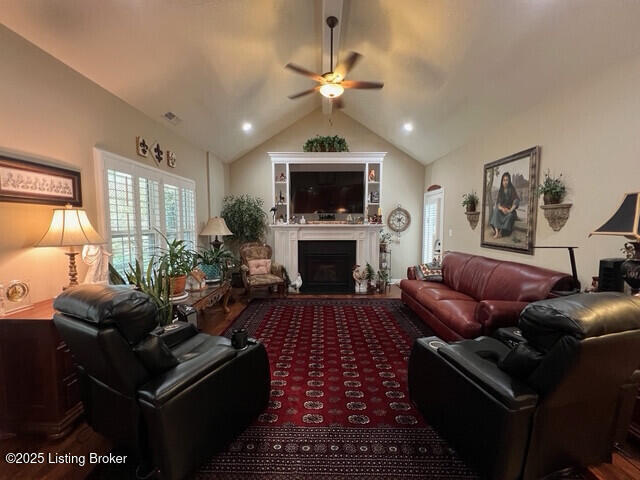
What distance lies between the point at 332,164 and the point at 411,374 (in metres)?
4.35

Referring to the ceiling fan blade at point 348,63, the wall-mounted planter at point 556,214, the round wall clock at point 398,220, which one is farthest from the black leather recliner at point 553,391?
the round wall clock at point 398,220

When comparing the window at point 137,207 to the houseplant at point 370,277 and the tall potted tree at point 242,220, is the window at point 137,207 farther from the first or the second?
the houseplant at point 370,277

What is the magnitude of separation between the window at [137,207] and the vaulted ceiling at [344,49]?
0.76 metres

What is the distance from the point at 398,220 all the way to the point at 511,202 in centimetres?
273

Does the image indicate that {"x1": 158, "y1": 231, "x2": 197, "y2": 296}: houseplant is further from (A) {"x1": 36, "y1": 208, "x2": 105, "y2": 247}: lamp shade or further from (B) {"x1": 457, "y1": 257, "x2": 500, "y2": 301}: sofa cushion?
(B) {"x1": 457, "y1": 257, "x2": 500, "y2": 301}: sofa cushion

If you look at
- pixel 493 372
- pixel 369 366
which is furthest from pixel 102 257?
pixel 493 372

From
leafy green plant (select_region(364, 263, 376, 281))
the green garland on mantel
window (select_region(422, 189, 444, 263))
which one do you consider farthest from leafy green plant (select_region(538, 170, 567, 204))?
the green garland on mantel

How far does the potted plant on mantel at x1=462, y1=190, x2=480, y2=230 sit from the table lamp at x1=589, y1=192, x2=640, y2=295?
7.58 feet

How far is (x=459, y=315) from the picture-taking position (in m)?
2.79

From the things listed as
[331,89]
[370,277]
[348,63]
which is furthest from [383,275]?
[348,63]

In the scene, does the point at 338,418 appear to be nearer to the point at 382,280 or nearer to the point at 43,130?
the point at 43,130

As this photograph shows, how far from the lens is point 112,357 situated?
125 cm

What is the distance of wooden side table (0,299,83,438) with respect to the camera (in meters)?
1.76

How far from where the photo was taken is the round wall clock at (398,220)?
607 centimetres
